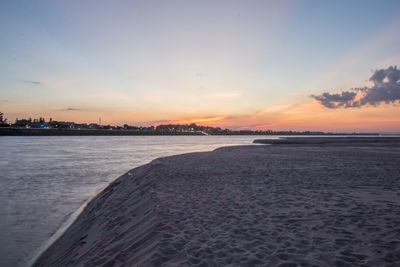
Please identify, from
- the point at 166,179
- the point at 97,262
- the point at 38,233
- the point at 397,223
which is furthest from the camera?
the point at 166,179

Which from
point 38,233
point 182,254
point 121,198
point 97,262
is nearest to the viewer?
point 182,254

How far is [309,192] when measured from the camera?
11.6 metres

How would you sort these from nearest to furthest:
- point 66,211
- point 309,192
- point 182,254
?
point 182,254 < point 309,192 < point 66,211

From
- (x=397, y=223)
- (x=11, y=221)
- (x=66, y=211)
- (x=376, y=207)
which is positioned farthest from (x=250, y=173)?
(x=11, y=221)

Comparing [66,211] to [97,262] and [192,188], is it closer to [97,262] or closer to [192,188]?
[192,188]

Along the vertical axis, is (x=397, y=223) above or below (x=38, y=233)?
above

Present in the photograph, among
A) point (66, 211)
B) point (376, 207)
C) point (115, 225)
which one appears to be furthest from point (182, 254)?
point (66, 211)

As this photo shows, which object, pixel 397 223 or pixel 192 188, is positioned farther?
pixel 192 188

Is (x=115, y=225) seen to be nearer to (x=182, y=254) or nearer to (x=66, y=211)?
(x=182, y=254)

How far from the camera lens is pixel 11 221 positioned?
1203 centimetres

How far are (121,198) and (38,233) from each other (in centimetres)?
388

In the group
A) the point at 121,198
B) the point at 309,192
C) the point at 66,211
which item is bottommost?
the point at 66,211

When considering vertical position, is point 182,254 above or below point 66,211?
above

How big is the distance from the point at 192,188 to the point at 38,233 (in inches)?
292
